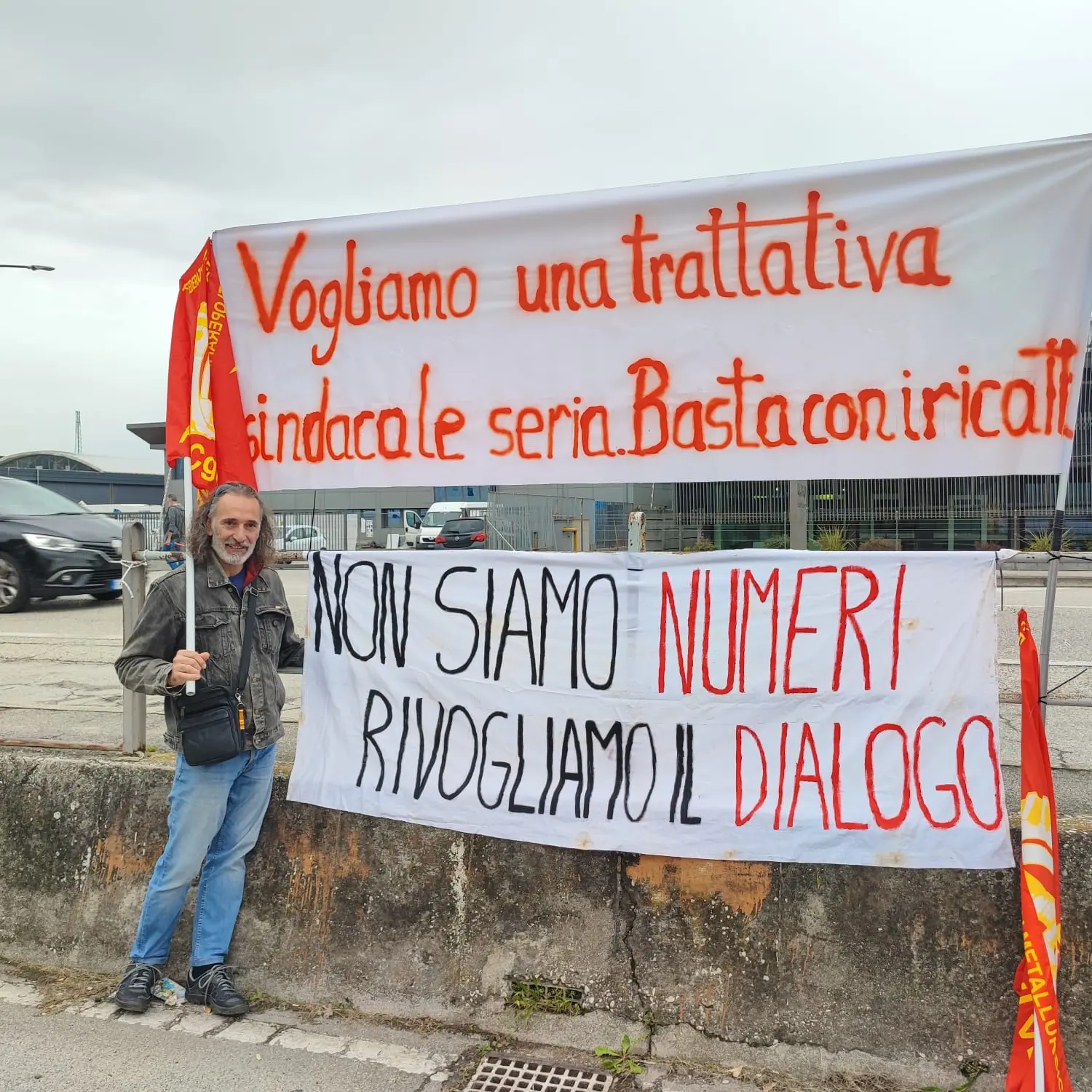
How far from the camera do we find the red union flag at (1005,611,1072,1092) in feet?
9.28

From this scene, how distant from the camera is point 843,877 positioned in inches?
126

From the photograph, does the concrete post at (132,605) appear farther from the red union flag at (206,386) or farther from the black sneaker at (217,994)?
the black sneaker at (217,994)

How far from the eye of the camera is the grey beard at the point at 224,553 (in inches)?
137

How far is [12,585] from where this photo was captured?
40.1ft

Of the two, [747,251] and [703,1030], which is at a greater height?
[747,251]

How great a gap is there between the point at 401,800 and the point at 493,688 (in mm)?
537

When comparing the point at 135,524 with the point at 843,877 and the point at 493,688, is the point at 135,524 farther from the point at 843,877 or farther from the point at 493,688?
the point at 843,877

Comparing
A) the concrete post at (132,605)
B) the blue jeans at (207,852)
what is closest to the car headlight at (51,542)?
the concrete post at (132,605)

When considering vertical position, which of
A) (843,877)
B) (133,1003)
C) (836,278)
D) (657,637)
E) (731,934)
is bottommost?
(133,1003)

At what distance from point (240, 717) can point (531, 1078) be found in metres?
1.51

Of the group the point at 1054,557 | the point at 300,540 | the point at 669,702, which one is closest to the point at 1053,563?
the point at 1054,557

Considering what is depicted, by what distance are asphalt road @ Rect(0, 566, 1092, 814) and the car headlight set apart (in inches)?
32.1

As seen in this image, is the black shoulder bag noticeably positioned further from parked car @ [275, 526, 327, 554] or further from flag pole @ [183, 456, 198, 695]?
parked car @ [275, 526, 327, 554]

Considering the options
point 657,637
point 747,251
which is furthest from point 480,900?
point 747,251
